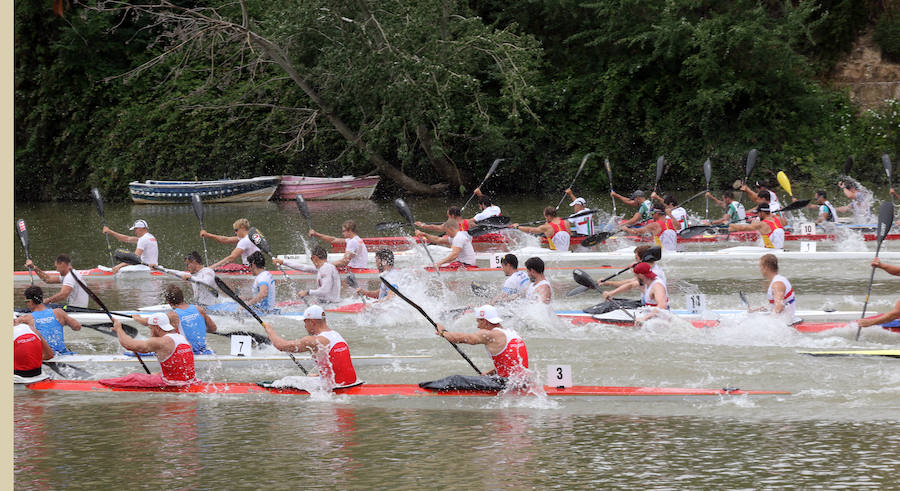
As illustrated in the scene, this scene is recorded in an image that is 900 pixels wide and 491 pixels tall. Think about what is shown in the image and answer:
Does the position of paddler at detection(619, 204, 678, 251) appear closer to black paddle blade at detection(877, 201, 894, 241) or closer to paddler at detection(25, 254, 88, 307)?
black paddle blade at detection(877, 201, 894, 241)

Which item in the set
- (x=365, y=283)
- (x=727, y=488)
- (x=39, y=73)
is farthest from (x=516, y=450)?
(x=39, y=73)

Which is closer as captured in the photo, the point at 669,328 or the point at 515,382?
the point at 515,382

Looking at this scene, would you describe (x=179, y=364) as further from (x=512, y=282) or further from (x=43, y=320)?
(x=512, y=282)

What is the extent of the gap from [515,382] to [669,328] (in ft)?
10.0

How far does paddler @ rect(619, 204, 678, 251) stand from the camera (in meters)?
16.8

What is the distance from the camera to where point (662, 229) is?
17172 millimetres

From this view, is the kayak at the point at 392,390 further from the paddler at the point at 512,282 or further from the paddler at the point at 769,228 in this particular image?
the paddler at the point at 769,228

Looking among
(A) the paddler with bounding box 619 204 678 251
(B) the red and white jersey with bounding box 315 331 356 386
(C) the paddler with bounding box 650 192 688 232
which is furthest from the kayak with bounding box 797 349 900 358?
(C) the paddler with bounding box 650 192 688 232

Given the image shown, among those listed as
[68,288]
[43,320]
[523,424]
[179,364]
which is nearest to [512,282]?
[523,424]

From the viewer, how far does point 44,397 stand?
32.9ft

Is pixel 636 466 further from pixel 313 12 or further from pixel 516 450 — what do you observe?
pixel 313 12

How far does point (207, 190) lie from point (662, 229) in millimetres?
18006

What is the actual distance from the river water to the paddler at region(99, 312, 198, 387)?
0.17 meters

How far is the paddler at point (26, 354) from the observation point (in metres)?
10.2
